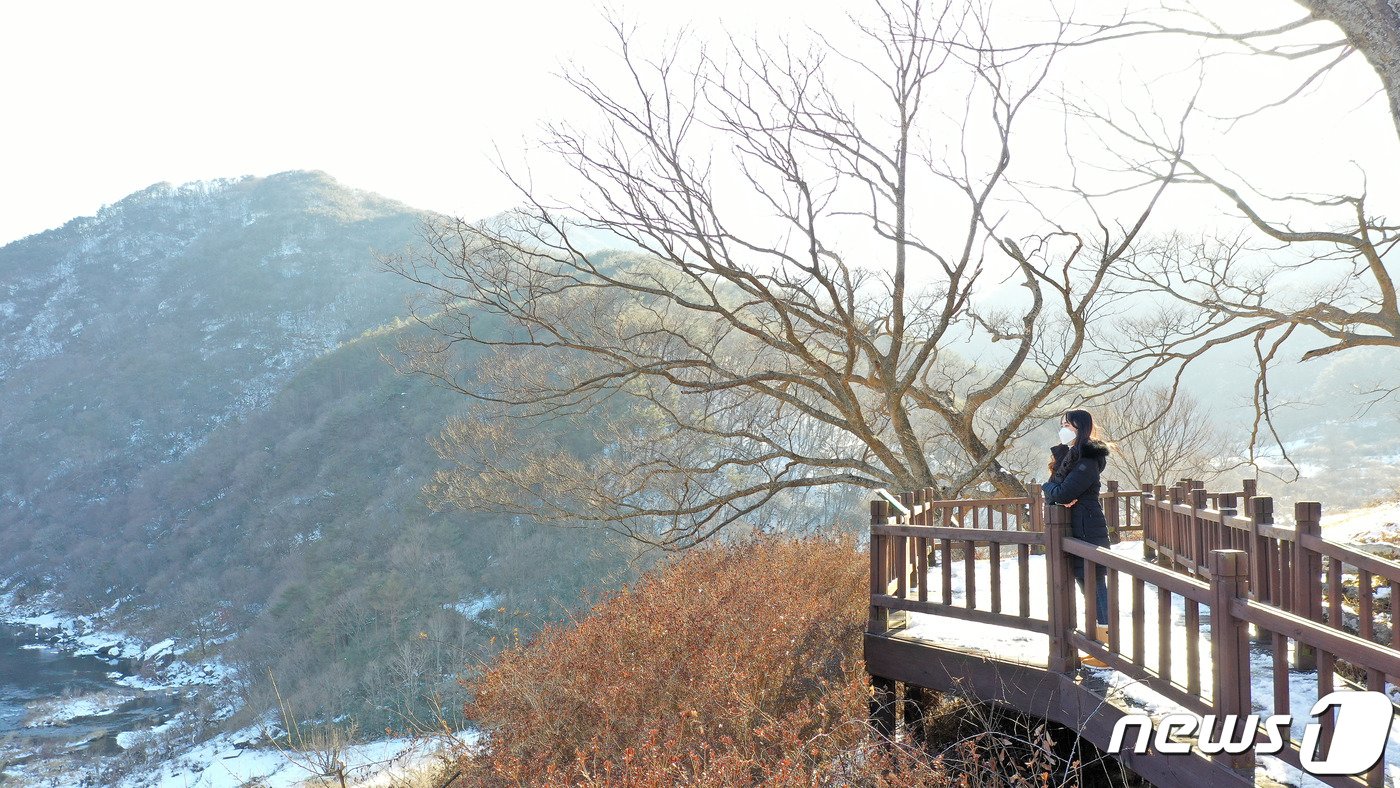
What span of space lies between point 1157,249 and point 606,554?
3087 cm

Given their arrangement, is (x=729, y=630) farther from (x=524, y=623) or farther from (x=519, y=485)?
(x=524, y=623)

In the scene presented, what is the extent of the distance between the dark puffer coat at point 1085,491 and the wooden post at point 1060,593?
80 centimetres

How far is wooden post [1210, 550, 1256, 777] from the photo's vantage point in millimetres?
3174

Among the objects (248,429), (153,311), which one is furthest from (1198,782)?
(153,311)

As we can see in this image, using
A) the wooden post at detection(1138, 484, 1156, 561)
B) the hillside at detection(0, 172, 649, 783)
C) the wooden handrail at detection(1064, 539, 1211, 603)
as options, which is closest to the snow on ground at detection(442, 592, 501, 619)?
the hillside at detection(0, 172, 649, 783)

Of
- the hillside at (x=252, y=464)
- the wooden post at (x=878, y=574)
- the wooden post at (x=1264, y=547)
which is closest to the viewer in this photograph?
the wooden post at (x=1264, y=547)

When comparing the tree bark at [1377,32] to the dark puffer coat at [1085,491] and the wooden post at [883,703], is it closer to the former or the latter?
the dark puffer coat at [1085,491]

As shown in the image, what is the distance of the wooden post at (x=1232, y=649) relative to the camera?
317cm

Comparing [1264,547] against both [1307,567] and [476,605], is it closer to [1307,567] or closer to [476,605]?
[1307,567]

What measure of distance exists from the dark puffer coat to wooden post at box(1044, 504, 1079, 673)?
31.6 inches

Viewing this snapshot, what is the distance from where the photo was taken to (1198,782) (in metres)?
3.36

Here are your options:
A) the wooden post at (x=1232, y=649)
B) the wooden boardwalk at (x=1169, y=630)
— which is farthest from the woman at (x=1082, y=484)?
the wooden post at (x=1232, y=649)

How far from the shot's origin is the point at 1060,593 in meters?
4.40

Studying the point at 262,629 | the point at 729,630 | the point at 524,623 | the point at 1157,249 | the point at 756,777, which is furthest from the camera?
the point at 262,629
